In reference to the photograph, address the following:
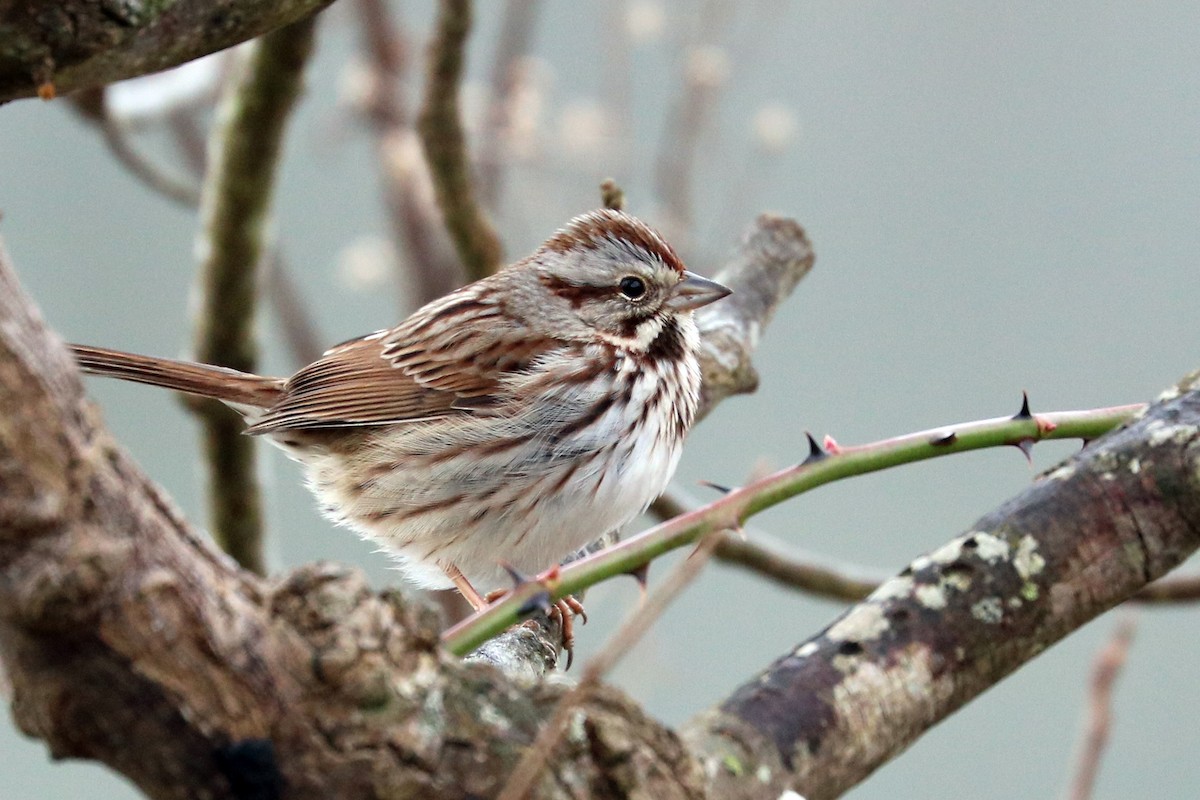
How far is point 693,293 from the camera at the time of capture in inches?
138

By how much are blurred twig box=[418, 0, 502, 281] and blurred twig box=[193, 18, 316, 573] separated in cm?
37

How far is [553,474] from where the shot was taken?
331 centimetres

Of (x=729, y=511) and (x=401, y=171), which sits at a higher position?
(x=401, y=171)

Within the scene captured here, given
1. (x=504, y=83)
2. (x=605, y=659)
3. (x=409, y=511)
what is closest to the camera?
(x=605, y=659)

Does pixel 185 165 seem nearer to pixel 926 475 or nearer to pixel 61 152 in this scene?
pixel 61 152

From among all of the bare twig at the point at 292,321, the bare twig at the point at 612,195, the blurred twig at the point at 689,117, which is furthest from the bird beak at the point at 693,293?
the bare twig at the point at 292,321

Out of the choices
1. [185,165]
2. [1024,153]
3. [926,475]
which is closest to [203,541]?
[185,165]

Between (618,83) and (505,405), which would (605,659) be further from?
(618,83)

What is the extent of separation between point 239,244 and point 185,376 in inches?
20.8

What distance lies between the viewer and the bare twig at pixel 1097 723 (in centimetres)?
271

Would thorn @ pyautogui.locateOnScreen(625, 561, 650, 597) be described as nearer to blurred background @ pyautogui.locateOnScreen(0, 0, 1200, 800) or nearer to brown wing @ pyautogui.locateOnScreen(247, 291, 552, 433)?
brown wing @ pyautogui.locateOnScreen(247, 291, 552, 433)

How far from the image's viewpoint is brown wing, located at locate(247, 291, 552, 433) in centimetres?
359

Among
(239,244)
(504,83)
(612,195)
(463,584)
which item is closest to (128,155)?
(239,244)

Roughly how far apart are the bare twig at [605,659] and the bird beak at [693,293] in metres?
2.07
